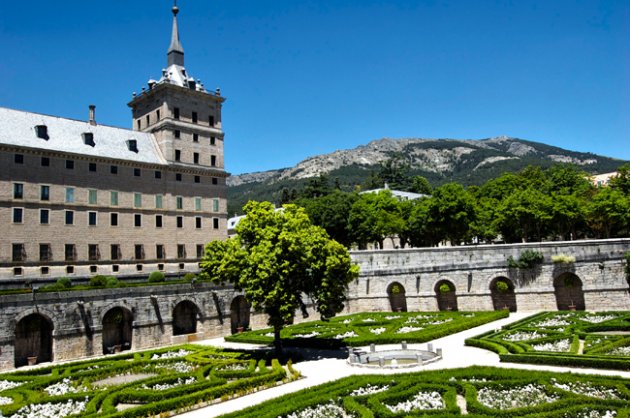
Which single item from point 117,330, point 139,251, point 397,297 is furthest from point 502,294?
point 139,251

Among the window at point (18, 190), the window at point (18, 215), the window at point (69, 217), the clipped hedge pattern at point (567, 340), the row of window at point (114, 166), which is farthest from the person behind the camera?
the window at point (69, 217)

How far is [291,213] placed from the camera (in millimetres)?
32531

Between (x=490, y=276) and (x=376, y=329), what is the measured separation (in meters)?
14.3

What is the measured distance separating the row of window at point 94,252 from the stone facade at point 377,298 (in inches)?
513

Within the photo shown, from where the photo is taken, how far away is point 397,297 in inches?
2125

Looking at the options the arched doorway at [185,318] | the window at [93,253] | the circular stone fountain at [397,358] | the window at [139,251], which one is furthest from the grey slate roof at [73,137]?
the circular stone fountain at [397,358]

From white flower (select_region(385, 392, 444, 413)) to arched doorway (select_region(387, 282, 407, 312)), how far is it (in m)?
32.9

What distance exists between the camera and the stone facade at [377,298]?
116 ft

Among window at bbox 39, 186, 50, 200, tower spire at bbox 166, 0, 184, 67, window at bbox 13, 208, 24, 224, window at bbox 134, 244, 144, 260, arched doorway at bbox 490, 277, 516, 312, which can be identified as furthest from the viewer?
tower spire at bbox 166, 0, 184, 67

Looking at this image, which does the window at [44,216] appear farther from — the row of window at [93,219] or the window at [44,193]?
the window at [44,193]

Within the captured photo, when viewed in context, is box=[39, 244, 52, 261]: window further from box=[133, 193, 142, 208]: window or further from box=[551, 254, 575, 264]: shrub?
box=[551, 254, 575, 264]: shrub

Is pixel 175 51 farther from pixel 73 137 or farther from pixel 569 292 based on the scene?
pixel 569 292

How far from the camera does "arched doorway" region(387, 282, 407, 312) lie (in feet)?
176

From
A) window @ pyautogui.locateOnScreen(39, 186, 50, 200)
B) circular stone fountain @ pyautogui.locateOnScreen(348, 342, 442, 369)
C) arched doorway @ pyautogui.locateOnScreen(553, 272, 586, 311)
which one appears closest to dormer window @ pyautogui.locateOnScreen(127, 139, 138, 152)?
window @ pyautogui.locateOnScreen(39, 186, 50, 200)
